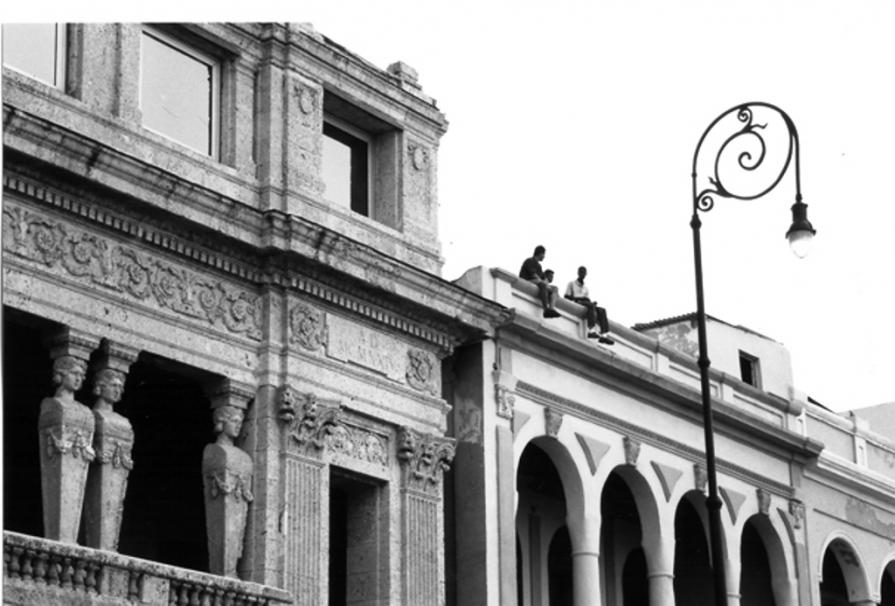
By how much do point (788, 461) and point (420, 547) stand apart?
1132cm

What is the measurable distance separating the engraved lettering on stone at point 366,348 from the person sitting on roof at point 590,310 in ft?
15.1

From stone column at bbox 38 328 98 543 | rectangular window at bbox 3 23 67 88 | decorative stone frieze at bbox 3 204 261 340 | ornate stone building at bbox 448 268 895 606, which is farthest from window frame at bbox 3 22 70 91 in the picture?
ornate stone building at bbox 448 268 895 606

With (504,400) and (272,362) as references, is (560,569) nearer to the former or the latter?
(504,400)

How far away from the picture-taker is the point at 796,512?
30.9 metres

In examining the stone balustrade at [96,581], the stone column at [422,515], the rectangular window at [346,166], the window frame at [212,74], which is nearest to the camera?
the stone balustrade at [96,581]

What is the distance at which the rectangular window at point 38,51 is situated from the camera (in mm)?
18578

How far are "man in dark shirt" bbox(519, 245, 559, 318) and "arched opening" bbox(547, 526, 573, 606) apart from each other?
5.71 metres

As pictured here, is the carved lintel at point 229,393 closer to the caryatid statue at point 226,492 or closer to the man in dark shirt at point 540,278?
the caryatid statue at point 226,492

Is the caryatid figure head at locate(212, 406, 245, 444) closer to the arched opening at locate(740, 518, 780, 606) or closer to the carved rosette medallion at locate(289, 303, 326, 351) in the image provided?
the carved rosette medallion at locate(289, 303, 326, 351)

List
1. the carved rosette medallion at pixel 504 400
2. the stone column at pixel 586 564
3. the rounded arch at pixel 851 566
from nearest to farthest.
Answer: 1. the carved rosette medallion at pixel 504 400
2. the stone column at pixel 586 564
3. the rounded arch at pixel 851 566

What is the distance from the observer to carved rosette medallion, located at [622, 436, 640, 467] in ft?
87.6

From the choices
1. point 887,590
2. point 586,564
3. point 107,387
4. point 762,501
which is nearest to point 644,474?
point 586,564

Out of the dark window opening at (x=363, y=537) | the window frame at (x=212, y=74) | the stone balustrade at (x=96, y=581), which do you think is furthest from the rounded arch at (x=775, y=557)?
the stone balustrade at (x=96, y=581)

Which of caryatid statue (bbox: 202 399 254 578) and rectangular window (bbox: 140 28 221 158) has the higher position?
rectangular window (bbox: 140 28 221 158)
